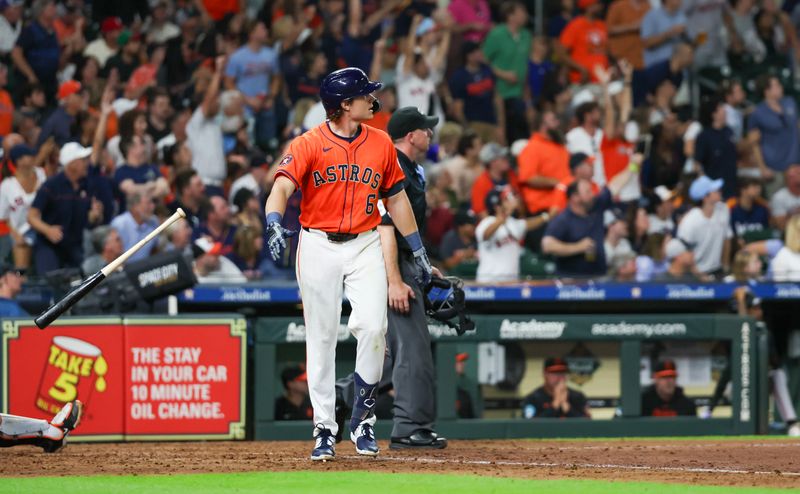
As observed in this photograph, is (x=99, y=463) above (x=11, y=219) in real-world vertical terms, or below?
below

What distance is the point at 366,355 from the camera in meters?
8.17

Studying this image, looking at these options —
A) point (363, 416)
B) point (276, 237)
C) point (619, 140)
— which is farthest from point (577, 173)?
point (276, 237)

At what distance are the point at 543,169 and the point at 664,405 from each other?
4060 millimetres

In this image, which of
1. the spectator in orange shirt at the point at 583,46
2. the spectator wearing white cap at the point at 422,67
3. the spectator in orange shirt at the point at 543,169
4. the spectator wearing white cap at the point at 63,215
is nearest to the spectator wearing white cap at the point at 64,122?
the spectator wearing white cap at the point at 63,215

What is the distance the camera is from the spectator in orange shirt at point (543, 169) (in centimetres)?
1560

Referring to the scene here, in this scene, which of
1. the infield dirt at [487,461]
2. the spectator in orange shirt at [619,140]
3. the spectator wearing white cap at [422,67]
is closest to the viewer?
the infield dirt at [487,461]

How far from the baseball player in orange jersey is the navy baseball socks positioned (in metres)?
0.22

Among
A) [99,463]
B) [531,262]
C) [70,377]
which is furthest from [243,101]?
[99,463]

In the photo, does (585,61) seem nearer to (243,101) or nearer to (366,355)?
(243,101)

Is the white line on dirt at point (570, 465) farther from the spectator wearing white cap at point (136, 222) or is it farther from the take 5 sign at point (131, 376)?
the spectator wearing white cap at point (136, 222)

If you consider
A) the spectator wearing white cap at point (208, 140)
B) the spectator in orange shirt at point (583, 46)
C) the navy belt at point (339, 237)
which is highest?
the spectator in orange shirt at point (583, 46)

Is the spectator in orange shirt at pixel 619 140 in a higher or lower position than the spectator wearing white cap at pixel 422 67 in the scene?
lower

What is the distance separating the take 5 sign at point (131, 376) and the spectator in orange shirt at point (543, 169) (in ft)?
16.1

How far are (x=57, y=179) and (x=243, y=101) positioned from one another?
353 cm
